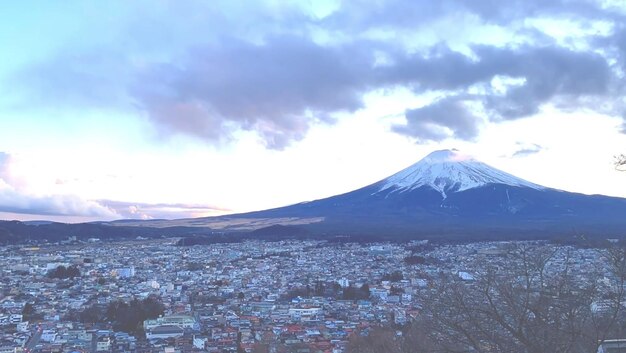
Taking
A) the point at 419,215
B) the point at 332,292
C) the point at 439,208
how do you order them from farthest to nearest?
the point at 439,208 → the point at 419,215 → the point at 332,292

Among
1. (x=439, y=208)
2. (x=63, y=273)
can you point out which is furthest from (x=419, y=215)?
(x=63, y=273)

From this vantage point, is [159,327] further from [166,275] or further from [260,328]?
[166,275]

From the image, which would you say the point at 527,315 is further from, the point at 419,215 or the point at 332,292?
the point at 419,215

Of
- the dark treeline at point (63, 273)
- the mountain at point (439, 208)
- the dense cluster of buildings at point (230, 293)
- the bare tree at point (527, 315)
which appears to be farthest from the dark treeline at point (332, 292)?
the mountain at point (439, 208)

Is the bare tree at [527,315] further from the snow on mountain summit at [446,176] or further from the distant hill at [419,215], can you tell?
the snow on mountain summit at [446,176]

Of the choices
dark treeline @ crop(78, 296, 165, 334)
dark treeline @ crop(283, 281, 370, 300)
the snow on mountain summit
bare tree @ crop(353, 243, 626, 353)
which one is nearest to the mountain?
the snow on mountain summit

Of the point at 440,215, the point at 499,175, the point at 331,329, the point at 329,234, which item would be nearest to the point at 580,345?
the point at 331,329
